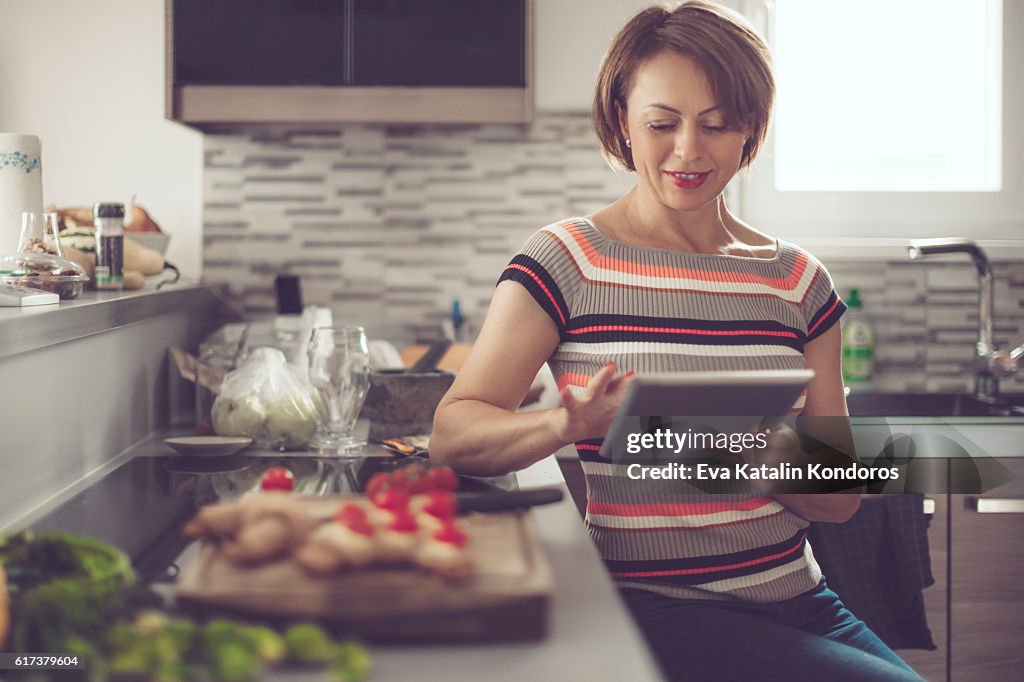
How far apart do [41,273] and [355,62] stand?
3.18 feet

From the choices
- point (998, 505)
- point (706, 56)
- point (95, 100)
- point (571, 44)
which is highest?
point (571, 44)

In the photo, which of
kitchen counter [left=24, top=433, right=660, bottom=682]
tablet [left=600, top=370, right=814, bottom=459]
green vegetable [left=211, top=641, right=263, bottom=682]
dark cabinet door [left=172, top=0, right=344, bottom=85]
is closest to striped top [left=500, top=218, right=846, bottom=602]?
kitchen counter [left=24, top=433, right=660, bottom=682]

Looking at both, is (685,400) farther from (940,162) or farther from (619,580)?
(940,162)

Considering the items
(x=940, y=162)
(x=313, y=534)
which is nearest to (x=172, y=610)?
(x=313, y=534)

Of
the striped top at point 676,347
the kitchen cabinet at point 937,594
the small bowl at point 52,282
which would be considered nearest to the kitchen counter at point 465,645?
the striped top at point 676,347

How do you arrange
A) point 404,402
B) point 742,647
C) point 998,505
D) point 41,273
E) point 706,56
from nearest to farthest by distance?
point 742,647
point 706,56
point 41,273
point 404,402
point 998,505

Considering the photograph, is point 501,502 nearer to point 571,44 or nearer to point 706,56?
point 706,56

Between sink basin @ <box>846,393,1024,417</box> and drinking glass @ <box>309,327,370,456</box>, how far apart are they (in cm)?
120

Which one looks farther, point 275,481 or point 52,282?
point 52,282

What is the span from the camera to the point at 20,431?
1.23 m

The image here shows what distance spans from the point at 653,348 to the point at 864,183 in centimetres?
145

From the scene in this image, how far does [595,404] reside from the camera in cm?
97

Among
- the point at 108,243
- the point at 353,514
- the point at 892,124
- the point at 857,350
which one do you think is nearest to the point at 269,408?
the point at 108,243

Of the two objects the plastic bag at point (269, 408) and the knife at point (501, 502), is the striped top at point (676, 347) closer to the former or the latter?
the knife at point (501, 502)
